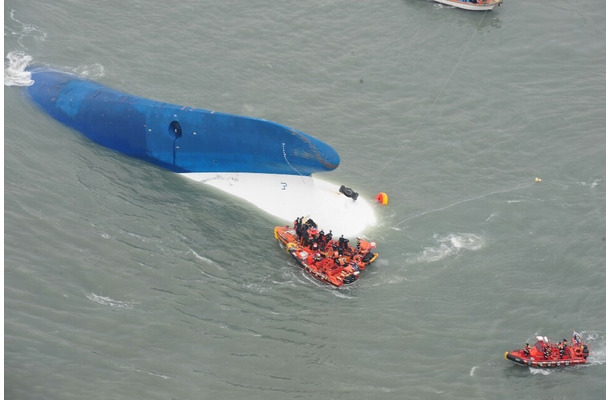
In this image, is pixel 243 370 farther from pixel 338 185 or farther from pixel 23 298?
pixel 338 185

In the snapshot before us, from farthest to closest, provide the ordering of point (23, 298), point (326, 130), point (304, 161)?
point (326, 130), point (304, 161), point (23, 298)

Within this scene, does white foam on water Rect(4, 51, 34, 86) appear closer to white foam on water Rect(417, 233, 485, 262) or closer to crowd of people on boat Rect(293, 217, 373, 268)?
crowd of people on boat Rect(293, 217, 373, 268)

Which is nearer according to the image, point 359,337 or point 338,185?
point 359,337

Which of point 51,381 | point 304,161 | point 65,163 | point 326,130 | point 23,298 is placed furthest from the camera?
point 326,130

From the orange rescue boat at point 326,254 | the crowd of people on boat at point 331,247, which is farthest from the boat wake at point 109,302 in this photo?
the crowd of people on boat at point 331,247

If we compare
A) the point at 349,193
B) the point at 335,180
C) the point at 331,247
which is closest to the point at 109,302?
the point at 331,247

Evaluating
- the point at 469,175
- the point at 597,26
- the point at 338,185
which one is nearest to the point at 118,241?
the point at 338,185
